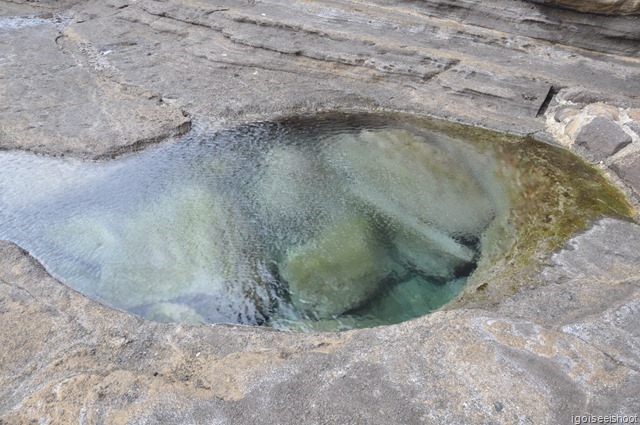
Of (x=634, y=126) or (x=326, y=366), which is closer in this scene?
(x=326, y=366)

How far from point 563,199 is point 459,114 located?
2302 mm

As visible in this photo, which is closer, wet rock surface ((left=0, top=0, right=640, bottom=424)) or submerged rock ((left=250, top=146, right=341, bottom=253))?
wet rock surface ((left=0, top=0, right=640, bottom=424))

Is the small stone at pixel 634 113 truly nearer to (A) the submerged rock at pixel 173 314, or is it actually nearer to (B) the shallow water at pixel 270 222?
(B) the shallow water at pixel 270 222

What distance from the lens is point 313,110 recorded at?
763 cm

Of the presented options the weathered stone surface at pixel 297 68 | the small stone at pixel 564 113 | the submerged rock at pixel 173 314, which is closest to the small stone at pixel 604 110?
the small stone at pixel 564 113

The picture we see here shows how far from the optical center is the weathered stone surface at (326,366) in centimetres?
290

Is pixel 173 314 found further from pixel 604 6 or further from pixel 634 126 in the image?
pixel 604 6

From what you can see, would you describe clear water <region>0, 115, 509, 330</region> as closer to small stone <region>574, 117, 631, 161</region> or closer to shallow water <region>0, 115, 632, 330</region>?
shallow water <region>0, 115, 632, 330</region>

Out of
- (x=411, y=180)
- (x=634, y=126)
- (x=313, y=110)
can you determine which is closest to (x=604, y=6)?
(x=634, y=126)

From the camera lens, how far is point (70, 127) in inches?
262

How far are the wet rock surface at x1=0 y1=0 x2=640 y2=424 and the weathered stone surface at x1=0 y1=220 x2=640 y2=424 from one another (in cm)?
1

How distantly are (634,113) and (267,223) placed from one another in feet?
15.8

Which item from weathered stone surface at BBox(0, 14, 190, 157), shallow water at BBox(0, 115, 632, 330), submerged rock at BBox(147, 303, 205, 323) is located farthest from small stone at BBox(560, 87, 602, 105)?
submerged rock at BBox(147, 303, 205, 323)

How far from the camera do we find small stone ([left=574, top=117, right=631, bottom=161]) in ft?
20.4
